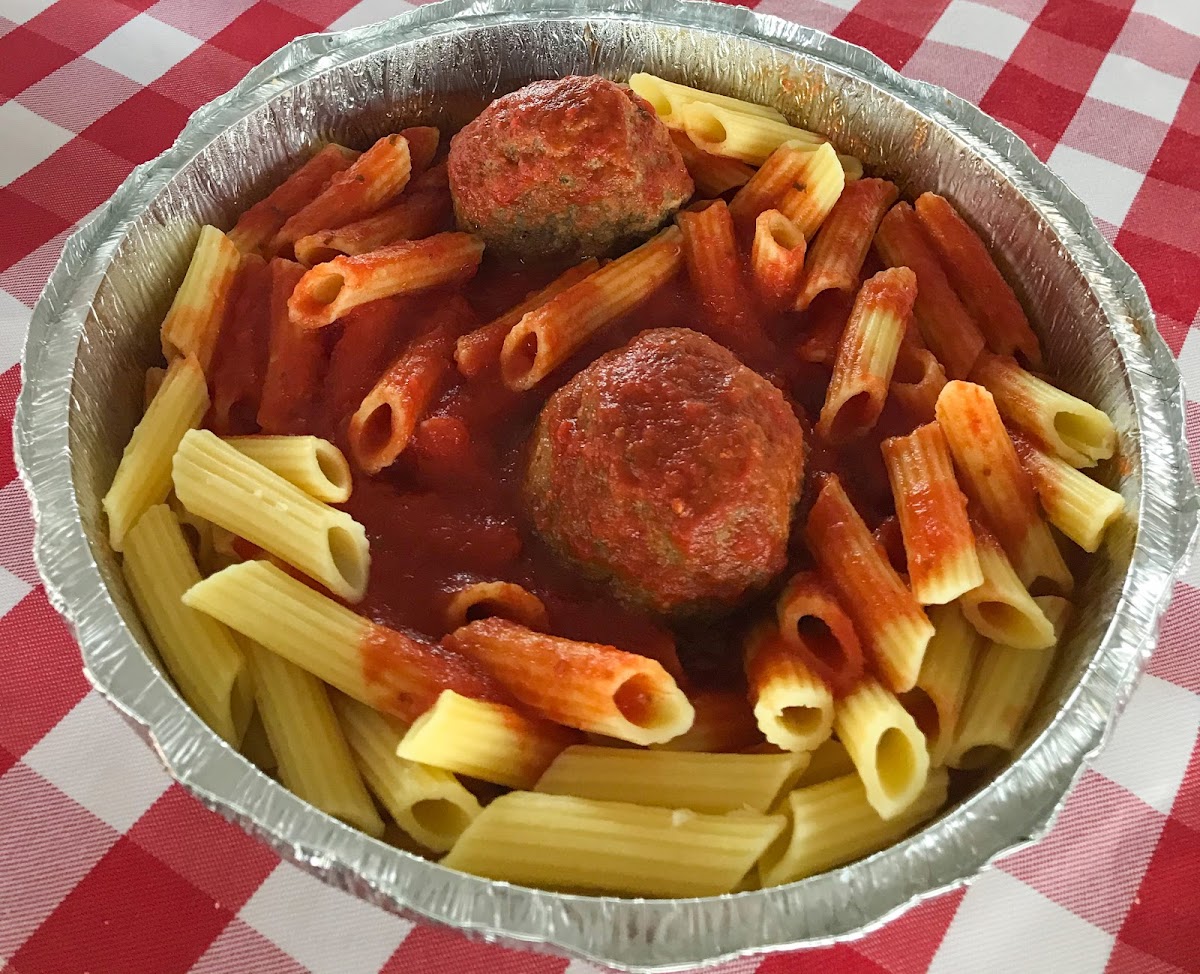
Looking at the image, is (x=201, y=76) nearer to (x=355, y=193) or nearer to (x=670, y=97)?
(x=355, y=193)

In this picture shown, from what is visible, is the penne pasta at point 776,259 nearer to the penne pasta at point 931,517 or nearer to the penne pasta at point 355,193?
the penne pasta at point 931,517

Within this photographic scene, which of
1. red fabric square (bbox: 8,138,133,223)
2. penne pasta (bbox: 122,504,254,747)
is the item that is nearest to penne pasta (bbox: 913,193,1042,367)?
penne pasta (bbox: 122,504,254,747)

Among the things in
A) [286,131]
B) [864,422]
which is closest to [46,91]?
[286,131]

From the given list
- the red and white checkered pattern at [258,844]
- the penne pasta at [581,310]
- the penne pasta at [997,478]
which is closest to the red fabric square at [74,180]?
the red and white checkered pattern at [258,844]

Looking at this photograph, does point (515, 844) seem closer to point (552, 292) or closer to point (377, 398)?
point (377, 398)

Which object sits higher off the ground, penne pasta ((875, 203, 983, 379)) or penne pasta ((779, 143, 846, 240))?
penne pasta ((779, 143, 846, 240))

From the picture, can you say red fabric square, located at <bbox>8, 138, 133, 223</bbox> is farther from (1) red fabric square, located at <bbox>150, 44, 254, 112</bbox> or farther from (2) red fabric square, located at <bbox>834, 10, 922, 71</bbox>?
(2) red fabric square, located at <bbox>834, 10, 922, 71</bbox>
